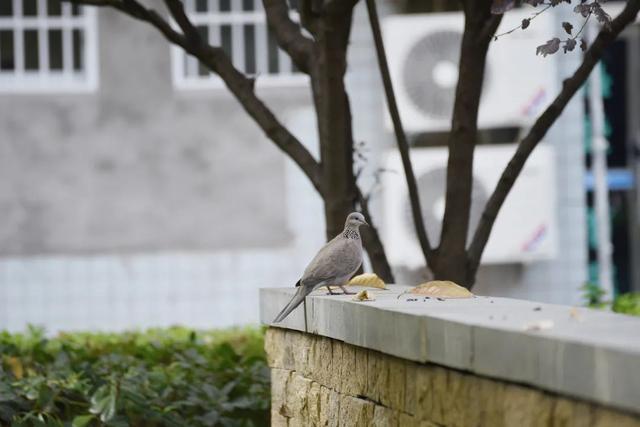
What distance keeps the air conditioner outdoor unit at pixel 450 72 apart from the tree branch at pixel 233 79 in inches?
325

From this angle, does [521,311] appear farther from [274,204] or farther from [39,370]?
[274,204]

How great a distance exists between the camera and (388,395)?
14.9 feet

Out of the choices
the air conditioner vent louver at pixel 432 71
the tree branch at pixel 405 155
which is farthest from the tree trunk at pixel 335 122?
the air conditioner vent louver at pixel 432 71

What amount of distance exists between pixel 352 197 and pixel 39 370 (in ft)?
5.88

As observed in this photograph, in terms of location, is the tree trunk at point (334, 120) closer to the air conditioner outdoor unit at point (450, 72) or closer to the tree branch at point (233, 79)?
the tree branch at point (233, 79)

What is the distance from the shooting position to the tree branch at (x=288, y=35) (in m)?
7.44

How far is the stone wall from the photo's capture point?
3.38 metres

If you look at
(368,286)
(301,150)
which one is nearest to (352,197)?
(301,150)

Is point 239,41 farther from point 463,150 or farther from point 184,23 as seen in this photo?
point 463,150

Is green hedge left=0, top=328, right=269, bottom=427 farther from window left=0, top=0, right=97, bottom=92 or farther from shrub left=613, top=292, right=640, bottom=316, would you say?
window left=0, top=0, right=97, bottom=92

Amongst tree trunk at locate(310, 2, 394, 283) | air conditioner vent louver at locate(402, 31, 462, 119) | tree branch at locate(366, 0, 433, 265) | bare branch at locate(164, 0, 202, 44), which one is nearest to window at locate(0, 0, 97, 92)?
air conditioner vent louver at locate(402, 31, 462, 119)

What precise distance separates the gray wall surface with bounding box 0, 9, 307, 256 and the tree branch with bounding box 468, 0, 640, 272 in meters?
9.00

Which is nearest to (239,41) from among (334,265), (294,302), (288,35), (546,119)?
(288,35)

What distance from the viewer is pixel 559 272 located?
16.2m
